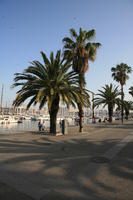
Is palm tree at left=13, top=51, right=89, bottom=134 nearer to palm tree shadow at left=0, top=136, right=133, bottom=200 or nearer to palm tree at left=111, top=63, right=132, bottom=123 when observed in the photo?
palm tree shadow at left=0, top=136, right=133, bottom=200

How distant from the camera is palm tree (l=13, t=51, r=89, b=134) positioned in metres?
15.7

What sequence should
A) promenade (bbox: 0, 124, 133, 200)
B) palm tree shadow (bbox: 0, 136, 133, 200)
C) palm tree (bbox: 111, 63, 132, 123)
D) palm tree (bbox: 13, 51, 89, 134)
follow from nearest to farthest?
promenade (bbox: 0, 124, 133, 200) < palm tree shadow (bbox: 0, 136, 133, 200) < palm tree (bbox: 13, 51, 89, 134) < palm tree (bbox: 111, 63, 132, 123)

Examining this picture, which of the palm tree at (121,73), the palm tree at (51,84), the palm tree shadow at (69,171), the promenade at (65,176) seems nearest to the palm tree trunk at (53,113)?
the palm tree at (51,84)

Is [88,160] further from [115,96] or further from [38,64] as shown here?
[115,96]

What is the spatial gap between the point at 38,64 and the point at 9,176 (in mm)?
12648

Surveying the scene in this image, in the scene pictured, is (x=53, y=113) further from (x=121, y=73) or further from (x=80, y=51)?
(x=121, y=73)

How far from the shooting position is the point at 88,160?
727cm

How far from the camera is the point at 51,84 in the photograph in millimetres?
15938

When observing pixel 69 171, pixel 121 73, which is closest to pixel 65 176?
pixel 69 171

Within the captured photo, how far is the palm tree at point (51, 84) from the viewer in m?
15.7

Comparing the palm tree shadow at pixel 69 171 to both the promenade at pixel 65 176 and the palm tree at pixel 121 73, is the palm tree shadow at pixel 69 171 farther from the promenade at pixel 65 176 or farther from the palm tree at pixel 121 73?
the palm tree at pixel 121 73

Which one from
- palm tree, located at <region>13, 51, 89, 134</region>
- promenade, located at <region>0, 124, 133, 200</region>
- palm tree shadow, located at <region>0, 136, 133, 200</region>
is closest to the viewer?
promenade, located at <region>0, 124, 133, 200</region>

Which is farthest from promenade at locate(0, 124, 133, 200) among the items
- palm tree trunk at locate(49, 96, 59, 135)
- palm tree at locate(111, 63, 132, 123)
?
palm tree at locate(111, 63, 132, 123)

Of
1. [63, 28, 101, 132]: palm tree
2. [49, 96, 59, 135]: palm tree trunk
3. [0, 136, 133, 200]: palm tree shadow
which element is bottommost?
[0, 136, 133, 200]: palm tree shadow
